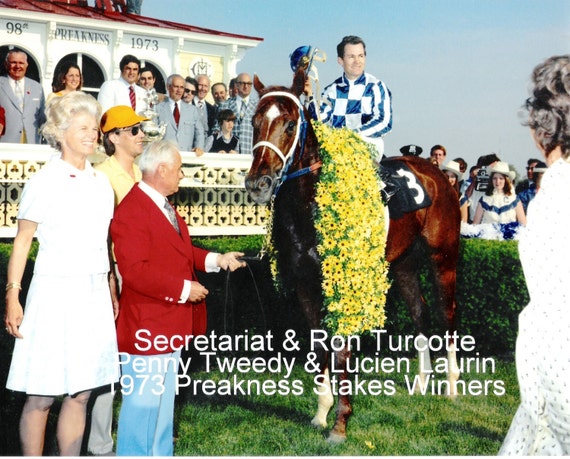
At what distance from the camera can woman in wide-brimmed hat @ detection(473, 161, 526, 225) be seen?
771cm

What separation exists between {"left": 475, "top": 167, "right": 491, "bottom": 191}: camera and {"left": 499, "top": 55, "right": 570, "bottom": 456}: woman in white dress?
536cm

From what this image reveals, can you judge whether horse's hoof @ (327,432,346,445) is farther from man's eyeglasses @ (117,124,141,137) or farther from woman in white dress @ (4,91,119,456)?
man's eyeglasses @ (117,124,141,137)

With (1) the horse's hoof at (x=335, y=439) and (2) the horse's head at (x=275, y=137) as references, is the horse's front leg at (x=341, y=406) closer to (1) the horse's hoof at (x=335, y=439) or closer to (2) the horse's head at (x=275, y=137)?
(1) the horse's hoof at (x=335, y=439)

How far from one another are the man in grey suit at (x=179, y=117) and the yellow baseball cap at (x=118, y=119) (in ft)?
8.67

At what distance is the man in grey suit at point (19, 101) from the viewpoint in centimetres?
645

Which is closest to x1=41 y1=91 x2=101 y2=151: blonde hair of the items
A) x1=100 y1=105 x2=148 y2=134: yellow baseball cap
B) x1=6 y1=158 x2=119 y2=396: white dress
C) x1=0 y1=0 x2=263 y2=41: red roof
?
x1=6 y1=158 x2=119 y2=396: white dress

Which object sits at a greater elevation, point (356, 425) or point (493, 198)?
point (493, 198)

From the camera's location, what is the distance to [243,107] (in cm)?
766

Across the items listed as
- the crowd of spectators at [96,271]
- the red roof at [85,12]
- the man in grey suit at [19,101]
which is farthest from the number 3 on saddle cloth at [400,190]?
the red roof at [85,12]

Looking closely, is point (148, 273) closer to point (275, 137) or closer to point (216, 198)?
point (275, 137)

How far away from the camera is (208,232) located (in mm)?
7328

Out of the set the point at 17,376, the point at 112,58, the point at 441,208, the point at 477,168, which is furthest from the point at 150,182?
the point at 112,58

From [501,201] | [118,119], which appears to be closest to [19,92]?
[118,119]

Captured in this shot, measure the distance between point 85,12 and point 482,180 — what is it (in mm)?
5517
